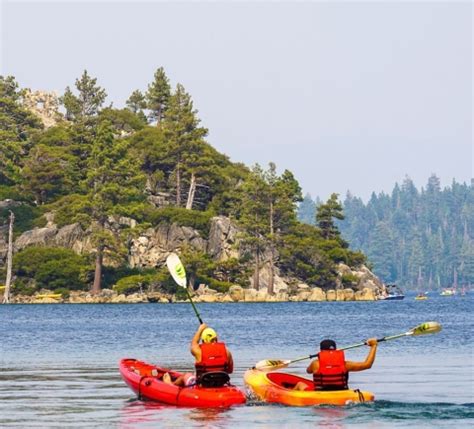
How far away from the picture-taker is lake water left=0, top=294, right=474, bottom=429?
2742 cm

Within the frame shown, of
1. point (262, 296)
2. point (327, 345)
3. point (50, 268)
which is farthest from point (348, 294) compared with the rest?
point (327, 345)

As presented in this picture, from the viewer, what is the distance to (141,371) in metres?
32.4

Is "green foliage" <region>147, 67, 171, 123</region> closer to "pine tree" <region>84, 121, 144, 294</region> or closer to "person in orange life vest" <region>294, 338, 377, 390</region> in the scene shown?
"pine tree" <region>84, 121, 144, 294</region>

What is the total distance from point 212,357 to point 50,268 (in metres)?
86.4

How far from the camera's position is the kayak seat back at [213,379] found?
28.9m

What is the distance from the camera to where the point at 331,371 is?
2784cm

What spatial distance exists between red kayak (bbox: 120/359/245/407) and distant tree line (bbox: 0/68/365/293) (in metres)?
82.6

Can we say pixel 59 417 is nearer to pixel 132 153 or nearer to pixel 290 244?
pixel 290 244

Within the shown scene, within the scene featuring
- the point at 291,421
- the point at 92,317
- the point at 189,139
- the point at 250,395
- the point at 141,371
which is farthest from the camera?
the point at 189,139

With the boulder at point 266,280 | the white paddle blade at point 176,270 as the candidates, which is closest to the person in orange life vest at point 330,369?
the white paddle blade at point 176,270

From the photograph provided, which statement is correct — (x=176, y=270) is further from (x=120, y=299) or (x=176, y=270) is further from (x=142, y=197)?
(x=142, y=197)

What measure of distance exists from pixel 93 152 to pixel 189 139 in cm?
1308

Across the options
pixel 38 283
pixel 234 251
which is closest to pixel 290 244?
pixel 234 251

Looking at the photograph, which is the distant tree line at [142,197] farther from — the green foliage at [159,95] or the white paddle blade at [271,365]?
the white paddle blade at [271,365]
